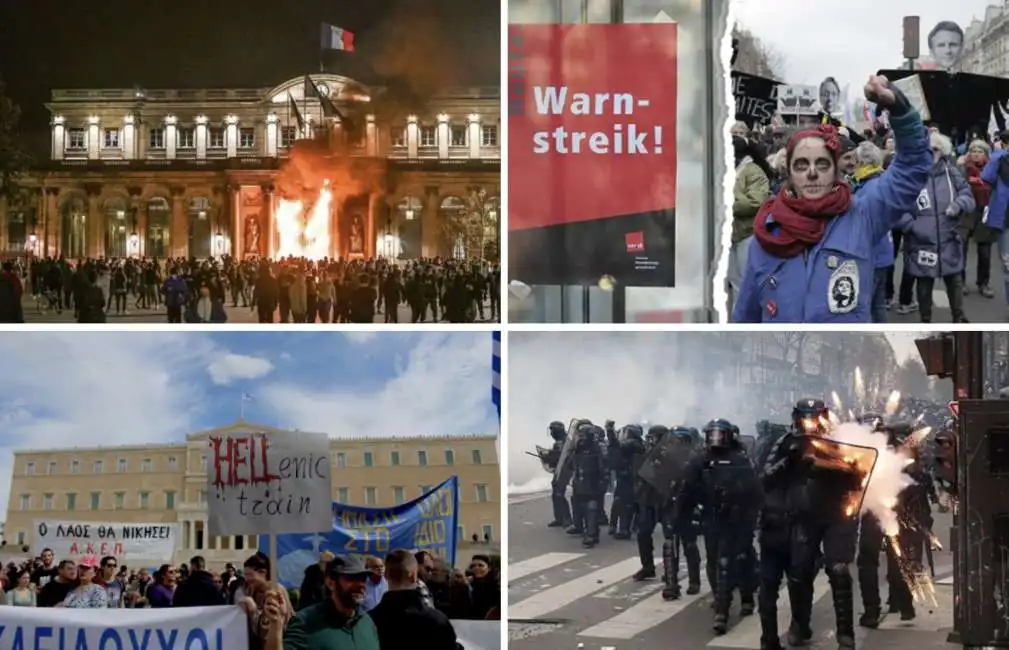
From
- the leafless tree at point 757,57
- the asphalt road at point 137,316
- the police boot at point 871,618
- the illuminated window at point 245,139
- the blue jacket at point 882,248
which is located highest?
the leafless tree at point 757,57

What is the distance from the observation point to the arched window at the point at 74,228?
4.16m

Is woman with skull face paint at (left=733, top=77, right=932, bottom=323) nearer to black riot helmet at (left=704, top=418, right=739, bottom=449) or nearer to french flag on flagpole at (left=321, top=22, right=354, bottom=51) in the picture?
black riot helmet at (left=704, top=418, right=739, bottom=449)

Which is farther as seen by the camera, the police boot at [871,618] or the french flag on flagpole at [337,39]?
the french flag on flagpole at [337,39]

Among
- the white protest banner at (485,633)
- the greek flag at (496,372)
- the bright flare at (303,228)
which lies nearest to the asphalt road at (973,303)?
the greek flag at (496,372)

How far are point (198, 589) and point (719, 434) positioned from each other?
191 centimetres

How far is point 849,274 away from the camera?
4.07 m

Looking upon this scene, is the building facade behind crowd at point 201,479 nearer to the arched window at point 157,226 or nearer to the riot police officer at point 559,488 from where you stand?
the riot police officer at point 559,488

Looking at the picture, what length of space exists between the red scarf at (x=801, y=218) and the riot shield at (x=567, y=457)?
92 centimetres

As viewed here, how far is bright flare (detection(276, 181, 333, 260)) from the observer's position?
4.18 m

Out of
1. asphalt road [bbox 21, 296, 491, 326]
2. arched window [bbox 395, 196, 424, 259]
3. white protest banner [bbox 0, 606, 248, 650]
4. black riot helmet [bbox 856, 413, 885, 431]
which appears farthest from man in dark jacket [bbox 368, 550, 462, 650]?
black riot helmet [bbox 856, 413, 885, 431]

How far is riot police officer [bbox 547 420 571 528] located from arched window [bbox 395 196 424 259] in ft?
2.57

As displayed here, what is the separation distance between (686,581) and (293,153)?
2.05 metres

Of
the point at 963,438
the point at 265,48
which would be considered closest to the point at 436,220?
the point at 265,48

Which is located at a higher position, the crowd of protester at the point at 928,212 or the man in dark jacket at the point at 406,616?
the crowd of protester at the point at 928,212
